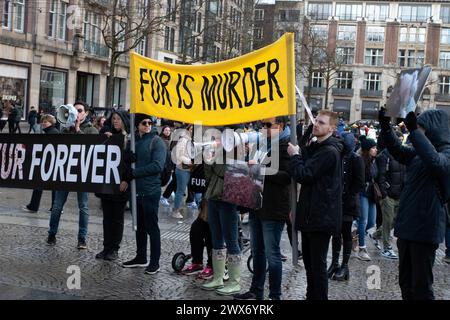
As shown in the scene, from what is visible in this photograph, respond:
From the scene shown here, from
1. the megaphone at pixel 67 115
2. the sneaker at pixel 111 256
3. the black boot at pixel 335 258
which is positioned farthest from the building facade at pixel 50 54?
the black boot at pixel 335 258

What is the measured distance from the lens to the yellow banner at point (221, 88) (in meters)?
5.60

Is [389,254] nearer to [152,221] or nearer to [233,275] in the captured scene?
[233,275]

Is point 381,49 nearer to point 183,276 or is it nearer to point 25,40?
point 25,40

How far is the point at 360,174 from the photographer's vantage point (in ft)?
24.8

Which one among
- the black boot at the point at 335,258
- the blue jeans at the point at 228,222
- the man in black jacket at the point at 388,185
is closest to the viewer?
the blue jeans at the point at 228,222

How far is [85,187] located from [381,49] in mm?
79319

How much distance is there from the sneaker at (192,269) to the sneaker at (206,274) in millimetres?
141

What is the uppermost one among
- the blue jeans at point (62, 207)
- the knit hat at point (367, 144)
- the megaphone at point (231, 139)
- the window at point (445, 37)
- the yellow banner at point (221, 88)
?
the window at point (445, 37)

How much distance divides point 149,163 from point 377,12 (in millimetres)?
80217

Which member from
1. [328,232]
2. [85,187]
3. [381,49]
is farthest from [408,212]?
[381,49]

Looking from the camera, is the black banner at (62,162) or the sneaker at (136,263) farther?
the sneaker at (136,263)

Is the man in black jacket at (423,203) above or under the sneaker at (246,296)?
above

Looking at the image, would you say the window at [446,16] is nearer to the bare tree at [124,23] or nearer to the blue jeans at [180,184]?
the bare tree at [124,23]

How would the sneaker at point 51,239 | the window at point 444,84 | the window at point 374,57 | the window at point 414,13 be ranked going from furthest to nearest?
1. the window at point 374,57
2. the window at point 414,13
3. the window at point 444,84
4. the sneaker at point 51,239
